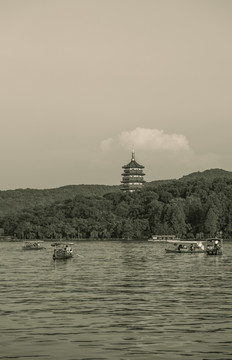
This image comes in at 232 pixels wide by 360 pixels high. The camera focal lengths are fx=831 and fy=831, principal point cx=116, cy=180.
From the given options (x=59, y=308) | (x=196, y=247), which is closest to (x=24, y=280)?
(x=59, y=308)

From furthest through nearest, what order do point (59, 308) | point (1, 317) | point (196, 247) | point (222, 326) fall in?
point (196, 247) < point (59, 308) < point (1, 317) < point (222, 326)

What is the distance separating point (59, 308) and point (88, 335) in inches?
459

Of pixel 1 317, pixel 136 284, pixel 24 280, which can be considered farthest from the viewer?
pixel 24 280

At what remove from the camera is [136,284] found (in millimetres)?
74625

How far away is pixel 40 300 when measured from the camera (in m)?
58.2

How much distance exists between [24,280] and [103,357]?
44940 mm

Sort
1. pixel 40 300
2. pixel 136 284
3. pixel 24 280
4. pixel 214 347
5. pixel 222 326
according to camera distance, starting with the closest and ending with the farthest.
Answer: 1. pixel 214 347
2. pixel 222 326
3. pixel 40 300
4. pixel 136 284
5. pixel 24 280

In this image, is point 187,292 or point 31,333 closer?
point 31,333

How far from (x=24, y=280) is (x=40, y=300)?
2222 cm

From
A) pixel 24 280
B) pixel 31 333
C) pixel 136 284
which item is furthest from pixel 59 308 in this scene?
pixel 24 280

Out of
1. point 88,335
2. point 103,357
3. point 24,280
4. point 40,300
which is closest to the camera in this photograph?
point 103,357

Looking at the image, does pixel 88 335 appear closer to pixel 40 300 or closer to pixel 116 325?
pixel 116 325

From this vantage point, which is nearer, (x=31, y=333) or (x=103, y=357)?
(x=103, y=357)

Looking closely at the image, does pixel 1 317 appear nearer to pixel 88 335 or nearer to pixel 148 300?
pixel 88 335
